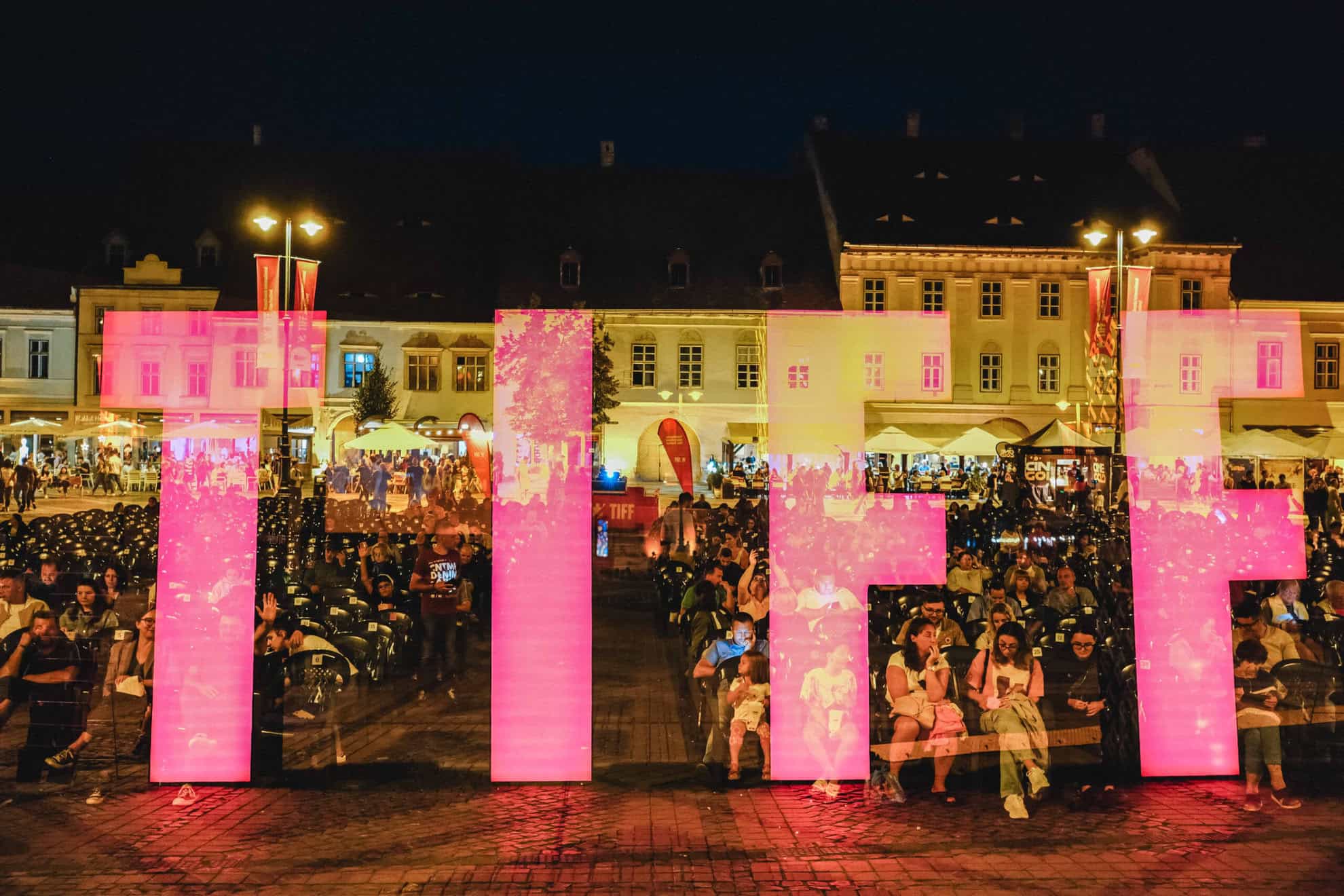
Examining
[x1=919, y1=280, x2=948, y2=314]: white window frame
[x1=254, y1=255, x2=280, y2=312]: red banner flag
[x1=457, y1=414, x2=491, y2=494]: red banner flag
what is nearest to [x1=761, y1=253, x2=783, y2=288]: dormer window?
[x1=919, y1=280, x2=948, y2=314]: white window frame

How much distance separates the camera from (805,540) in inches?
336

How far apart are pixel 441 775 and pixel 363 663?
2.39 meters

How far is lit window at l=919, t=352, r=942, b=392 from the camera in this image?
42.9 metres

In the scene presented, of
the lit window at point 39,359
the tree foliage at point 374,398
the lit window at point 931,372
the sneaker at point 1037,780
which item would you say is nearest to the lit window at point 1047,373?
the lit window at point 931,372

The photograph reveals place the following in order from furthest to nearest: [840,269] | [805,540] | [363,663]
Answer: [840,269], [363,663], [805,540]

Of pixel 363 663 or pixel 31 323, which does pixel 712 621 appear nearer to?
pixel 363 663

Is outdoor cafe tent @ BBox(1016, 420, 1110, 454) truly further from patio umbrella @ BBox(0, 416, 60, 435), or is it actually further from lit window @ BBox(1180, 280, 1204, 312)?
patio umbrella @ BBox(0, 416, 60, 435)

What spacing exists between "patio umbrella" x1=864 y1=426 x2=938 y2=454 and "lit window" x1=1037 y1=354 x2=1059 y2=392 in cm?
1454

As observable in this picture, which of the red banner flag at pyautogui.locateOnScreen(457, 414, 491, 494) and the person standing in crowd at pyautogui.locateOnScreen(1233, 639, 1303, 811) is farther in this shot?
the red banner flag at pyautogui.locateOnScreen(457, 414, 491, 494)

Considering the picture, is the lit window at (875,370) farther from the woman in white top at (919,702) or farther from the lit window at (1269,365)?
the woman in white top at (919,702)

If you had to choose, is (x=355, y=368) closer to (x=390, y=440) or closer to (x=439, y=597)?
(x=390, y=440)

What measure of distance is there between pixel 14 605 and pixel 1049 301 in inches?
1581

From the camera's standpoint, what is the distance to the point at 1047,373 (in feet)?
143

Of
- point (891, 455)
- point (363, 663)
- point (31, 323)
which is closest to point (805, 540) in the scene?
point (363, 663)
